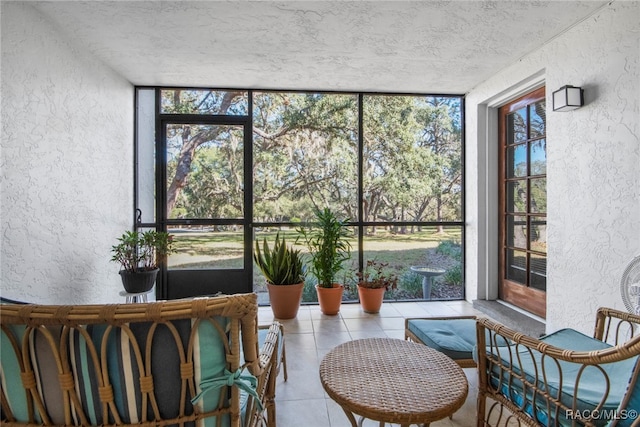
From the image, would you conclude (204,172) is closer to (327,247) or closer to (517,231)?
(327,247)

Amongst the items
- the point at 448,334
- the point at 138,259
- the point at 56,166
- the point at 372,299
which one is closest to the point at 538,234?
the point at 448,334

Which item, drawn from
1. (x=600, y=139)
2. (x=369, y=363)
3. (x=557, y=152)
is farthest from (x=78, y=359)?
(x=557, y=152)

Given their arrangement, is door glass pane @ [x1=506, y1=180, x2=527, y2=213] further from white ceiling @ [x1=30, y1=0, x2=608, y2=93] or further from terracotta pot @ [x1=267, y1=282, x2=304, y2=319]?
terracotta pot @ [x1=267, y1=282, x2=304, y2=319]

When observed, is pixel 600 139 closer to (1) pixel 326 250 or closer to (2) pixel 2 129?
(1) pixel 326 250

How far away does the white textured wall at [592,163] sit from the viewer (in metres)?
2.13

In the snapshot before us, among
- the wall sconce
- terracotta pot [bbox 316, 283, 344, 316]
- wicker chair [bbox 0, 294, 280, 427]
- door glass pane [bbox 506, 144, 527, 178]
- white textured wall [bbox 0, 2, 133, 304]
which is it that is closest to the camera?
wicker chair [bbox 0, 294, 280, 427]

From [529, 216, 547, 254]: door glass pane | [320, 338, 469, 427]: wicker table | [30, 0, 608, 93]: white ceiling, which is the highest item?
[30, 0, 608, 93]: white ceiling

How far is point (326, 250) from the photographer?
3.66m

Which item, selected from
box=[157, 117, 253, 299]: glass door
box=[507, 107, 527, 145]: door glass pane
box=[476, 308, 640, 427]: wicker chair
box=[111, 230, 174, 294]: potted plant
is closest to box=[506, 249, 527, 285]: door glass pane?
box=[507, 107, 527, 145]: door glass pane

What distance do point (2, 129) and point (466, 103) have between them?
432 centimetres

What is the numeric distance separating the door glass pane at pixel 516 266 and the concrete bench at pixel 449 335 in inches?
49.6

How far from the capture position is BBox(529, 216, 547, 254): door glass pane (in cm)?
305

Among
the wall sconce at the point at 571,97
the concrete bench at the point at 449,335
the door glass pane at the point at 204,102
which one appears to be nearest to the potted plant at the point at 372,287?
the concrete bench at the point at 449,335

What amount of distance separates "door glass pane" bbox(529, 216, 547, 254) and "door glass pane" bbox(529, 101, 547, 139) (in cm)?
78
